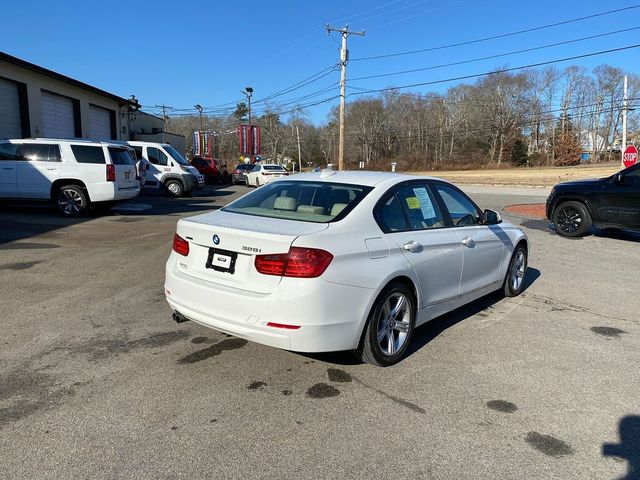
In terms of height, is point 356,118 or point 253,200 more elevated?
point 356,118

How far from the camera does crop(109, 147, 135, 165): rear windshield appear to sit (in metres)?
13.3

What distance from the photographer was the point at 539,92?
90.7 meters

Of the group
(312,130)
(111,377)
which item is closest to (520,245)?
(111,377)

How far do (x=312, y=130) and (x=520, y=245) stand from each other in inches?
4350

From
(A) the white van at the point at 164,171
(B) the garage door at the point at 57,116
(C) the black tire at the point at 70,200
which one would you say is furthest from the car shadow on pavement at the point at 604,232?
(B) the garage door at the point at 57,116

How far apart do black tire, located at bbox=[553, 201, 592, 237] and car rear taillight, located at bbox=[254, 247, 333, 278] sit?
32.6 feet

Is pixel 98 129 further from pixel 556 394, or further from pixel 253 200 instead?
pixel 556 394

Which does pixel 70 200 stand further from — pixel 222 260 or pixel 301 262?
pixel 301 262

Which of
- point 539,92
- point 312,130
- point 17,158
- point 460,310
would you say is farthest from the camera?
point 312,130

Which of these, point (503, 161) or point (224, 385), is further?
point (503, 161)

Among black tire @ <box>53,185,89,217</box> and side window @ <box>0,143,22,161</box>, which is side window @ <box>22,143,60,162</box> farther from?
black tire @ <box>53,185,89,217</box>

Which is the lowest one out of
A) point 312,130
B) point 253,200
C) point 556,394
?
point 556,394

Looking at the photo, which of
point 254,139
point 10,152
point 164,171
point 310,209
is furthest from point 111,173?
point 254,139

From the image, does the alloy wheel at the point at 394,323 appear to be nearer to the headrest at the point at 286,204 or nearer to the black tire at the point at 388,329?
the black tire at the point at 388,329
